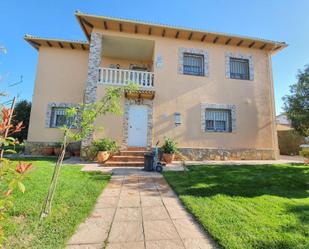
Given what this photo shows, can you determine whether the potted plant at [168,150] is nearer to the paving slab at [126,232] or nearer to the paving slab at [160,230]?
the paving slab at [160,230]

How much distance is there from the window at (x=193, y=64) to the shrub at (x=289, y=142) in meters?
9.21

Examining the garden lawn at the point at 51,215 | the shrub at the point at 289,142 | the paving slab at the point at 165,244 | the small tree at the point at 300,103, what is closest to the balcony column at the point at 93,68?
the garden lawn at the point at 51,215

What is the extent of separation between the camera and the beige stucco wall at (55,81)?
11719mm

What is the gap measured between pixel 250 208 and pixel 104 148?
698 cm

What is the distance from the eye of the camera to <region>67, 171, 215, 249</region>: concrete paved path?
8.62 feet

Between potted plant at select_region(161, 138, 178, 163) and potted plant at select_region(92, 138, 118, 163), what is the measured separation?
2.46 m

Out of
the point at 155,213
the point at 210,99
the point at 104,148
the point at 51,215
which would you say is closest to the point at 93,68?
the point at 104,148

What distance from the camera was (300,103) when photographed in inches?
344

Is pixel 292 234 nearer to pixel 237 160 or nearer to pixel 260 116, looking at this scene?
pixel 237 160

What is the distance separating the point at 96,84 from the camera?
1048cm

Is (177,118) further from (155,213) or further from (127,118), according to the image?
(155,213)

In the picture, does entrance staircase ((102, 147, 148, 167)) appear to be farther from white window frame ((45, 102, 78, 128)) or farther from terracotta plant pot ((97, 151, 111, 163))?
white window frame ((45, 102, 78, 128))

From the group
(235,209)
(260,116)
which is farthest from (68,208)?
(260,116)

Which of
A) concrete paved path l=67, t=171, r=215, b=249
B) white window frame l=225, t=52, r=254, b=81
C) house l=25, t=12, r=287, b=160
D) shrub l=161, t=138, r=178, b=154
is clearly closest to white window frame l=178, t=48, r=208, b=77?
house l=25, t=12, r=287, b=160
